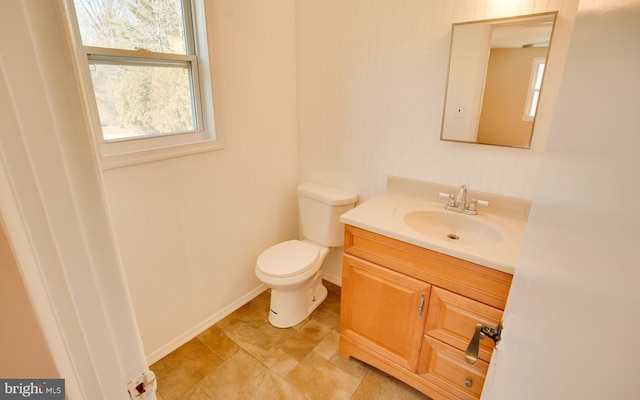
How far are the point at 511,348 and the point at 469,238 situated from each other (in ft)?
3.30

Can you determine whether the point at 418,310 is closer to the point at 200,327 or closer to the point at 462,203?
the point at 462,203

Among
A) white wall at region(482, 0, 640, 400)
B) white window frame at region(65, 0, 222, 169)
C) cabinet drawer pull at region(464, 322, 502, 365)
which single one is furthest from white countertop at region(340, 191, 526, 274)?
white window frame at region(65, 0, 222, 169)

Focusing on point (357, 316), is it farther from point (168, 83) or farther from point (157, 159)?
point (168, 83)

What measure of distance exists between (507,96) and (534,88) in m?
0.10

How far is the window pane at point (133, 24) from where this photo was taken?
1.25 meters

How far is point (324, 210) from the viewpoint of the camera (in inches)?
79.1

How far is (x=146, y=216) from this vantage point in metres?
1.52

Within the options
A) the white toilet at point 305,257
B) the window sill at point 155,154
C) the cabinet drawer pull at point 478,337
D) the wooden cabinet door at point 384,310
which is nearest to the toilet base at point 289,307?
the white toilet at point 305,257

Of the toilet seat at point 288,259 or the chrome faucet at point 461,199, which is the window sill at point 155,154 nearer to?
the toilet seat at point 288,259

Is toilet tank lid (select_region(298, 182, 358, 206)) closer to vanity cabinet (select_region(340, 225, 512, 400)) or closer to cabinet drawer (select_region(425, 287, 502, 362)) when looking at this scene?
vanity cabinet (select_region(340, 225, 512, 400))

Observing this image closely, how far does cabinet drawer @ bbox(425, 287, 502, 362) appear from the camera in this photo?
1.18 m

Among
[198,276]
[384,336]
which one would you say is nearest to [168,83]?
[198,276]

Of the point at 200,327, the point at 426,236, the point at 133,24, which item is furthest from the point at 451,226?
the point at 133,24

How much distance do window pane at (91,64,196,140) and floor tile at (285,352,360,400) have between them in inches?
58.7
